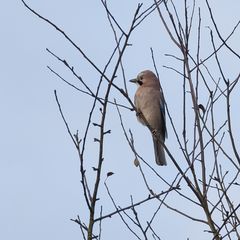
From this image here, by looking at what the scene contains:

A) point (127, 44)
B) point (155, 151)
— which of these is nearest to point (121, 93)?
point (127, 44)

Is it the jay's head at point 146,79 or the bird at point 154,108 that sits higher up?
the jay's head at point 146,79

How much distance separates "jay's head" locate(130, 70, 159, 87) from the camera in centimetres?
757

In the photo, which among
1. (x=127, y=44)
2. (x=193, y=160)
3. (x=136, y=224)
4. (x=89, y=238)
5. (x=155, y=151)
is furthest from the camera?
(x=155, y=151)

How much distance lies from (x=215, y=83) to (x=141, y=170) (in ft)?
2.45

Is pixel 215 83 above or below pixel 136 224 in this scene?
above

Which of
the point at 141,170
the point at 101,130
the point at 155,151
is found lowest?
the point at 101,130

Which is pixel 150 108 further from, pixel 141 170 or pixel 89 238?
pixel 89 238

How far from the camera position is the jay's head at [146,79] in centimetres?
757

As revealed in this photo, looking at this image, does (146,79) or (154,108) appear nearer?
(154,108)

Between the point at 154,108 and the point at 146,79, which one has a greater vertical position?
the point at 146,79

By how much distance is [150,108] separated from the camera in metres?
7.19

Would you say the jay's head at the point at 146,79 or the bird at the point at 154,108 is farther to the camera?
the jay's head at the point at 146,79

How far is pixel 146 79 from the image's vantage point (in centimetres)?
768

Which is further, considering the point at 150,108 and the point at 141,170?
the point at 150,108
